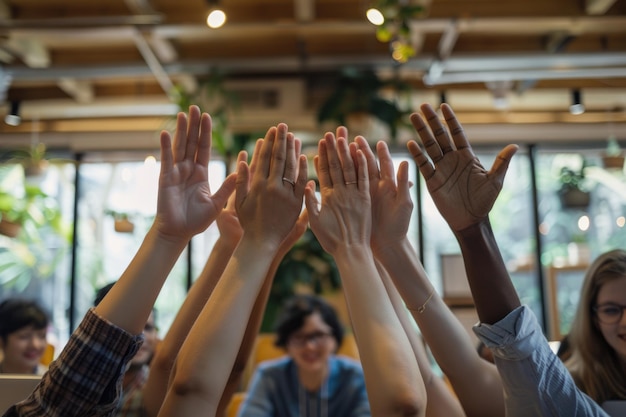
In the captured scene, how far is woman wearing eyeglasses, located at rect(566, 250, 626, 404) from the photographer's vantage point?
5.33 ft

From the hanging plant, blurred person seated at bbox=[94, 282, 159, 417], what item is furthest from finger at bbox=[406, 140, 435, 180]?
the hanging plant

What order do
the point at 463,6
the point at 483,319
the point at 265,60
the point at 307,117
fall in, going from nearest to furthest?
the point at 483,319 < the point at 463,6 < the point at 265,60 < the point at 307,117

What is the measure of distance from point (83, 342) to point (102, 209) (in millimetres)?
5761

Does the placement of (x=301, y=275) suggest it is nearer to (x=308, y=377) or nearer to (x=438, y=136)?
(x=308, y=377)

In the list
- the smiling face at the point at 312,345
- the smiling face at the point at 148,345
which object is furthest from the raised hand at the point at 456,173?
the smiling face at the point at 312,345

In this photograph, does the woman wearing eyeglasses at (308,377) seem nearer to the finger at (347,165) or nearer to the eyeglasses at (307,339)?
the eyeglasses at (307,339)

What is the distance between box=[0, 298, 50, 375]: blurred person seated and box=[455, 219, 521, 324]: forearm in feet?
8.57

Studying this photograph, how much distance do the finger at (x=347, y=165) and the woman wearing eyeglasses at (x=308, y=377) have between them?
72.9 inches

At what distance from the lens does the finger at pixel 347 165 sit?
52.2 inches

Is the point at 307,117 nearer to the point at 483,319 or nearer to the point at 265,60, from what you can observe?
the point at 265,60

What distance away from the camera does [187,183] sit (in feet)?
4.35

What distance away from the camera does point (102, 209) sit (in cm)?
653

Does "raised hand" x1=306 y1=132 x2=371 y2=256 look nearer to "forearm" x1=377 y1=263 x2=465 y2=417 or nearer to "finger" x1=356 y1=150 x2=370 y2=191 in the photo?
"finger" x1=356 y1=150 x2=370 y2=191

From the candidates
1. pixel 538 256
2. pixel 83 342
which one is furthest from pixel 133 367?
pixel 538 256
